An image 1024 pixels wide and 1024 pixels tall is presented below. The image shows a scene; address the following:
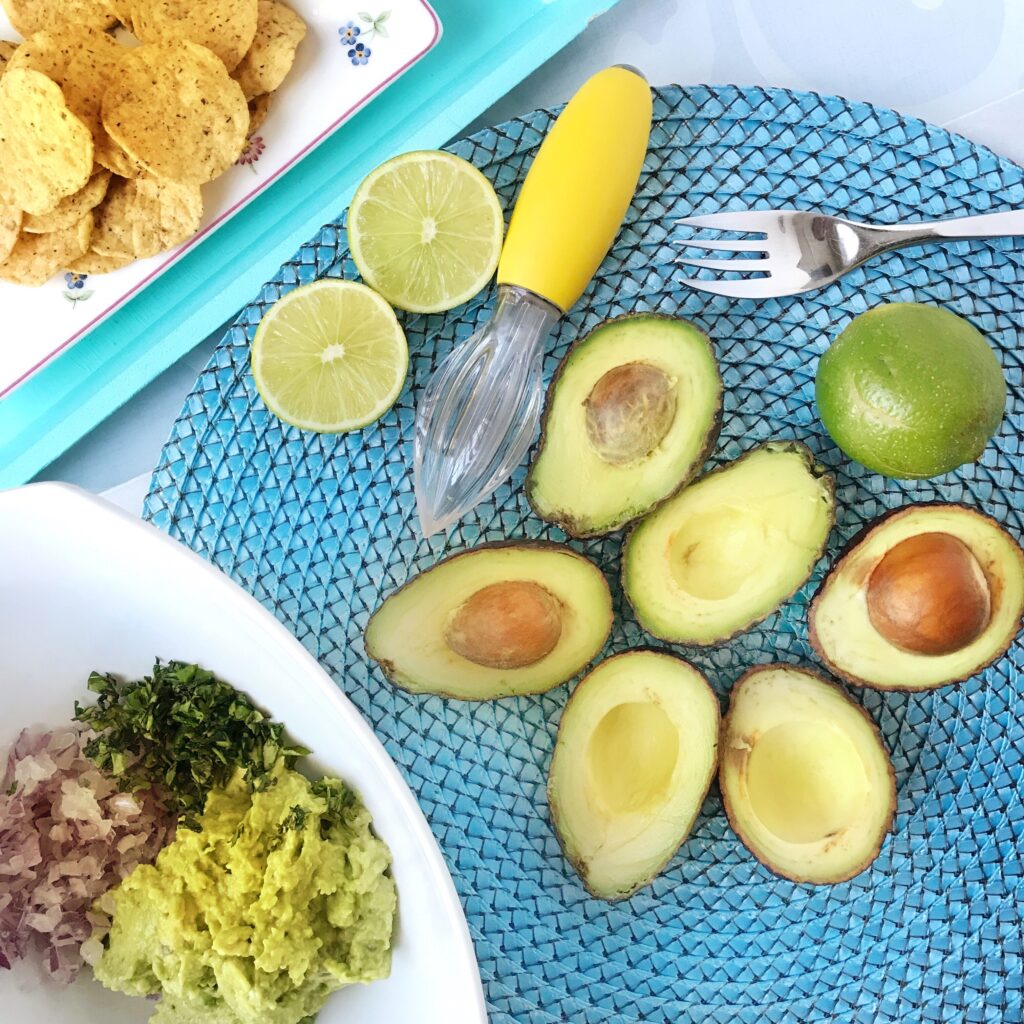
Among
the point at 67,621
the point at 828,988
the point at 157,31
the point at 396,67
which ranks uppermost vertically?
the point at 157,31

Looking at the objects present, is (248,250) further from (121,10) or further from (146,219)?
(121,10)

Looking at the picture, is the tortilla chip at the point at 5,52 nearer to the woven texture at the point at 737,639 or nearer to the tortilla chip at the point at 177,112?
the tortilla chip at the point at 177,112

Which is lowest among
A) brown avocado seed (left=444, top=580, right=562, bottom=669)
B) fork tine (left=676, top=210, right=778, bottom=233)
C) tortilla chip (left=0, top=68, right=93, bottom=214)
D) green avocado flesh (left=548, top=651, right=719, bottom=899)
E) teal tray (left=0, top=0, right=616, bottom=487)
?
green avocado flesh (left=548, top=651, right=719, bottom=899)

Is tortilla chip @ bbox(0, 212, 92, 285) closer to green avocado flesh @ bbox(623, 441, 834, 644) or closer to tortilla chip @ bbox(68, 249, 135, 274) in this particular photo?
tortilla chip @ bbox(68, 249, 135, 274)

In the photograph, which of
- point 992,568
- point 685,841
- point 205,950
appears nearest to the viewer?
point 205,950

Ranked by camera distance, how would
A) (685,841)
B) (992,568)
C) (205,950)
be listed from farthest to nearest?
(685,841) < (992,568) < (205,950)

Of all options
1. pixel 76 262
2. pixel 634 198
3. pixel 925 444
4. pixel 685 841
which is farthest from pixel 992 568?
pixel 76 262

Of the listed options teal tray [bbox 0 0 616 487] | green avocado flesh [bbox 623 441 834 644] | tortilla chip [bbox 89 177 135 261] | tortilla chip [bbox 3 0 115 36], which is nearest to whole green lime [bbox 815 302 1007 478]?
green avocado flesh [bbox 623 441 834 644]

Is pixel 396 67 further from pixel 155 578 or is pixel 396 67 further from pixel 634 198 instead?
pixel 155 578
